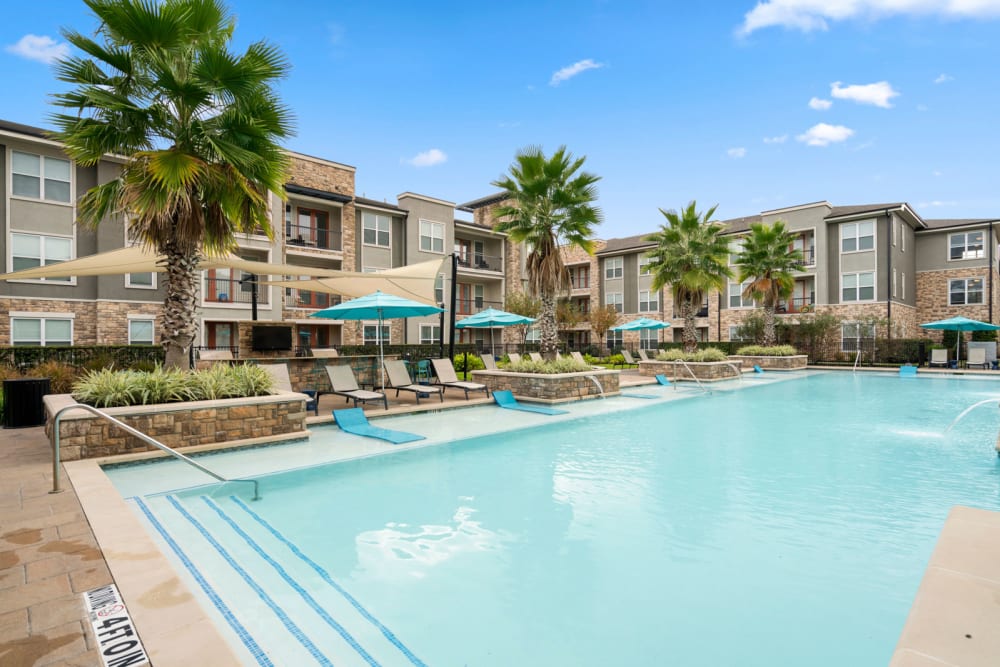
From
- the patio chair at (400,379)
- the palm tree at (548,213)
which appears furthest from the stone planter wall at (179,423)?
the palm tree at (548,213)

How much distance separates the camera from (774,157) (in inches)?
1219

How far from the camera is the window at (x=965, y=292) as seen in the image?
31016 millimetres

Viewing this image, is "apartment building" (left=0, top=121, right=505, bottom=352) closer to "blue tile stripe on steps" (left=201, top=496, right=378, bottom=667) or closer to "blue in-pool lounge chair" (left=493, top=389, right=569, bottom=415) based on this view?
"blue in-pool lounge chair" (left=493, top=389, right=569, bottom=415)

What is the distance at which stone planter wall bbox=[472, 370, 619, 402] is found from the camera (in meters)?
13.2

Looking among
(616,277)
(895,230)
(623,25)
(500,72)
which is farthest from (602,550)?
(616,277)

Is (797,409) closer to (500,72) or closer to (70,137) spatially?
(70,137)

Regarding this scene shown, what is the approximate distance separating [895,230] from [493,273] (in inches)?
959

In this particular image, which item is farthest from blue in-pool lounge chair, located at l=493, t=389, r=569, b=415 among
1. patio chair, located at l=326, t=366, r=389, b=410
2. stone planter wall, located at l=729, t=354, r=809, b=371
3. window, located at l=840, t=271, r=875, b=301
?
window, located at l=840, t=271, r=875, b=301

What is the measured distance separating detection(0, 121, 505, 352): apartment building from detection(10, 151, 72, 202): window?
33 mm

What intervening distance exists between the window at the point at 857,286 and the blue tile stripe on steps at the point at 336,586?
116 feet

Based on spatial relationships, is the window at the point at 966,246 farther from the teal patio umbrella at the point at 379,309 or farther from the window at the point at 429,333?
the teal patio umbrella at the point at 379,309

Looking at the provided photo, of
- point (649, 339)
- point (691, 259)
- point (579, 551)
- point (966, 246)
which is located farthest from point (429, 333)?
point (966, 246)

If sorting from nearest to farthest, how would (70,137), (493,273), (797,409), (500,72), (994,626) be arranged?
1. (994,626)
2. (70,137)
3. (797,409)
4. (500,72)
5. (493,273)

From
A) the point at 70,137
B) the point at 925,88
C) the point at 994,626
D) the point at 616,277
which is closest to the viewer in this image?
the point at 994,626
